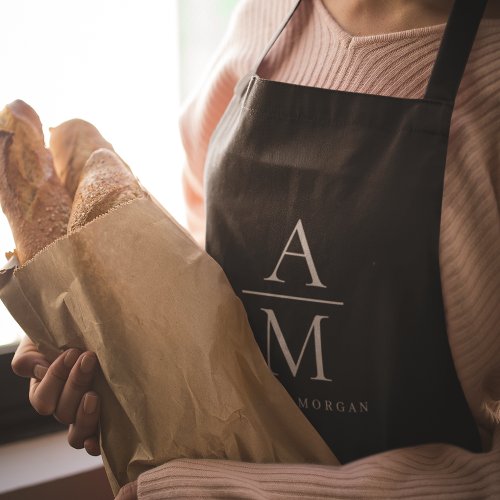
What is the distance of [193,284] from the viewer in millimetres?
632

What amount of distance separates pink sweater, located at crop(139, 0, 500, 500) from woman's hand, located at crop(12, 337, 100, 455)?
0.37ft

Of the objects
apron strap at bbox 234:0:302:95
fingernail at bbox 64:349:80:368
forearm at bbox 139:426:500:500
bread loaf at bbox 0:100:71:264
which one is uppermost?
apron strap at bbox 234:0:302:95

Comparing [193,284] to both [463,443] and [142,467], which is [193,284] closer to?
[142,467]

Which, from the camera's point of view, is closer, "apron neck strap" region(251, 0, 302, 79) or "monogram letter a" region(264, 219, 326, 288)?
"monogram letter a" region(264, 219, 326, 288)

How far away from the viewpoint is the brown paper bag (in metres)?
0.60

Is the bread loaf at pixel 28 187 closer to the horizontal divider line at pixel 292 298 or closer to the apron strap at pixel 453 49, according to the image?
the horizontal divider line at pixel 292 298

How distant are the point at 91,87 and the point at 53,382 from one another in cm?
53

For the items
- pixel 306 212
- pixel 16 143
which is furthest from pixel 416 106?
pixel 16 143

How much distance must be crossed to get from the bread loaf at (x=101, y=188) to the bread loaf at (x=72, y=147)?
23mm

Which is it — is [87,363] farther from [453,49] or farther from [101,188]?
[453,49]

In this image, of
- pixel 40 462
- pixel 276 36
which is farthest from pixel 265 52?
pixel 40 462

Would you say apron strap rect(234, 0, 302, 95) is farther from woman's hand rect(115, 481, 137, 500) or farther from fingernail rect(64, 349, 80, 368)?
woman's hand rect(115, 481, 137, 500)

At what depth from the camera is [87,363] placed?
2.04 feet

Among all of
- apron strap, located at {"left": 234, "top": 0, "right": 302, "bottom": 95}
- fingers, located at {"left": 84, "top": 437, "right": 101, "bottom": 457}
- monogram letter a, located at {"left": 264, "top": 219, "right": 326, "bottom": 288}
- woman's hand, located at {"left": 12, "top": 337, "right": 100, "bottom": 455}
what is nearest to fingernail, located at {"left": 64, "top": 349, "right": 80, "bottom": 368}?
woman's hand, located at {"left": 12, "top": 337, "right": 100, "bottom": 455}
